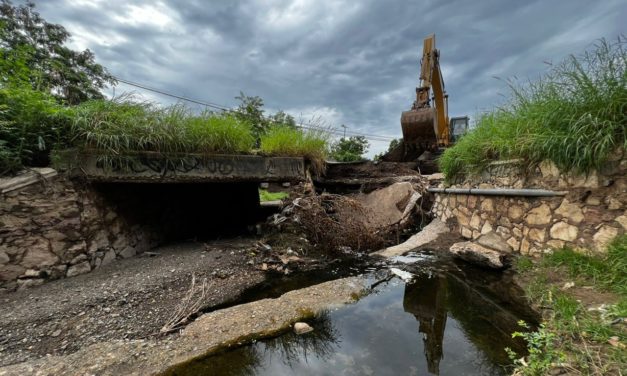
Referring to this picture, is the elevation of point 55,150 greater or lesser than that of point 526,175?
greater

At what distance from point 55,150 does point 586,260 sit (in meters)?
5.74

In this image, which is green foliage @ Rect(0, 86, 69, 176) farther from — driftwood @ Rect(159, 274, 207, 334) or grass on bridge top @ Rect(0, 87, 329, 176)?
driftwood @ Rect(159, 274, 207, 334)

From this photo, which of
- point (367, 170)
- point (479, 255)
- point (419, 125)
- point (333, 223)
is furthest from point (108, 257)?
point (419, 125)

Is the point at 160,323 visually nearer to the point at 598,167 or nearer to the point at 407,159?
the point at 598,167

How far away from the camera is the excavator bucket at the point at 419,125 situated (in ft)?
22.2

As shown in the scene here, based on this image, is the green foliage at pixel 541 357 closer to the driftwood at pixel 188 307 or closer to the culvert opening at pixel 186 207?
the driftwood at pixel 188 307


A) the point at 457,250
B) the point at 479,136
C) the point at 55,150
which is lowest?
the point at 457,250

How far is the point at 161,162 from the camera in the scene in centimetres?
383

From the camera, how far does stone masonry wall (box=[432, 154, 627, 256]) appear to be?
238 cm

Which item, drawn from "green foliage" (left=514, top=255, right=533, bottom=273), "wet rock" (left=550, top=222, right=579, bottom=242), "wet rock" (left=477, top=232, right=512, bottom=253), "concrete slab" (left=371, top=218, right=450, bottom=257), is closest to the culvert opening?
"concrete slab" (left=371, top=218, right=450, bottom=257)

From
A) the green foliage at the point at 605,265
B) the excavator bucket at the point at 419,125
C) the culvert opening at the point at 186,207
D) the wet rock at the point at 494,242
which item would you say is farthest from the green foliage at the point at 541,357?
the excavator bucket at the point at 419,125

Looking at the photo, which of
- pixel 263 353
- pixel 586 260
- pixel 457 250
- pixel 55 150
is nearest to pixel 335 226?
pixel 457 250

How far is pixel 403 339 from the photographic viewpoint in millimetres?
2061

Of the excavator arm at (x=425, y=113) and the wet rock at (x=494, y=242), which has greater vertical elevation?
the excavator arm at (x=425, y=113)
